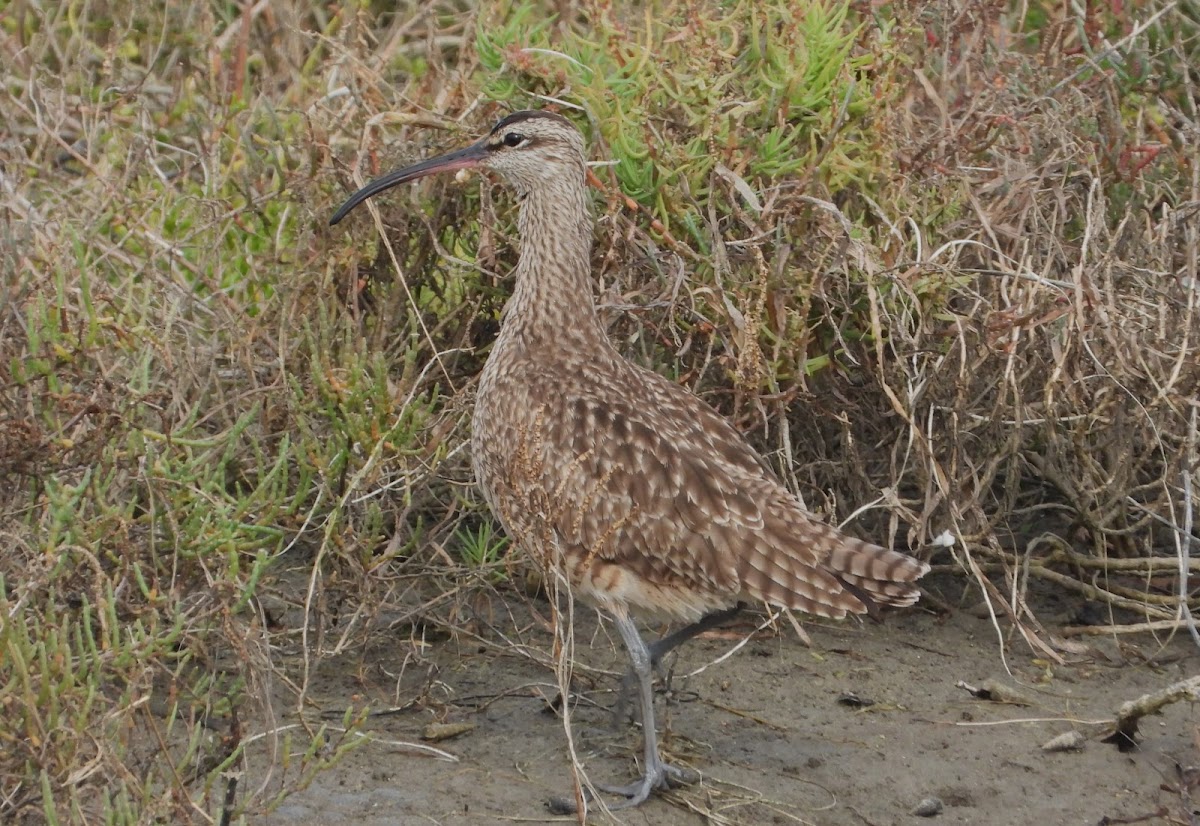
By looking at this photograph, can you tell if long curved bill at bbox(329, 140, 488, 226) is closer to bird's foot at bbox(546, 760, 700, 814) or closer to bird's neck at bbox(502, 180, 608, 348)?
bird's neck at bbox(502, 180, 608, 348)

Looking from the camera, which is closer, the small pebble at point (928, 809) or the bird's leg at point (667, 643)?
the small pebble at point (928, 809)

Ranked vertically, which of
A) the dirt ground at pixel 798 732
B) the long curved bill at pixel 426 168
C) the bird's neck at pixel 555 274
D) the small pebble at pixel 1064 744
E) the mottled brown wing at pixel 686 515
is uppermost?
the long curved bill at pixel 426 168

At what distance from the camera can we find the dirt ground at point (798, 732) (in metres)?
5.34

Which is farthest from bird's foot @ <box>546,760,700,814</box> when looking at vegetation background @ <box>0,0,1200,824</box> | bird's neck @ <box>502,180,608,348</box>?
bird's neck @ <box>502,180,608,348</box>

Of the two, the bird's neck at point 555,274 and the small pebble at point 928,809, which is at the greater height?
the bird's neck at point 555,274

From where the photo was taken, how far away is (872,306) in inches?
231

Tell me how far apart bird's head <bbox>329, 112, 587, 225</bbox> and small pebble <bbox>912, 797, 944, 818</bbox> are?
7.39 feet

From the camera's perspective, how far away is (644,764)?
5.57m

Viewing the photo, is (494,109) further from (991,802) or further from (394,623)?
(991,802)

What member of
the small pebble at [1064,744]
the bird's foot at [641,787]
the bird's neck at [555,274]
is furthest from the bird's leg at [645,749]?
the small pebble at [1064,744]

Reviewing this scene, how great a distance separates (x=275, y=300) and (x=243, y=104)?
1470mm

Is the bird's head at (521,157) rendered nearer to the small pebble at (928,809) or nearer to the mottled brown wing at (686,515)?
the mottled brown wing at (686,515)

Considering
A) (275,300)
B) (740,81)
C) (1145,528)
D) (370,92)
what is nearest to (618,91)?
(740,81)

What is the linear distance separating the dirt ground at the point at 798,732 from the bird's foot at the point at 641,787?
42 millimetres
